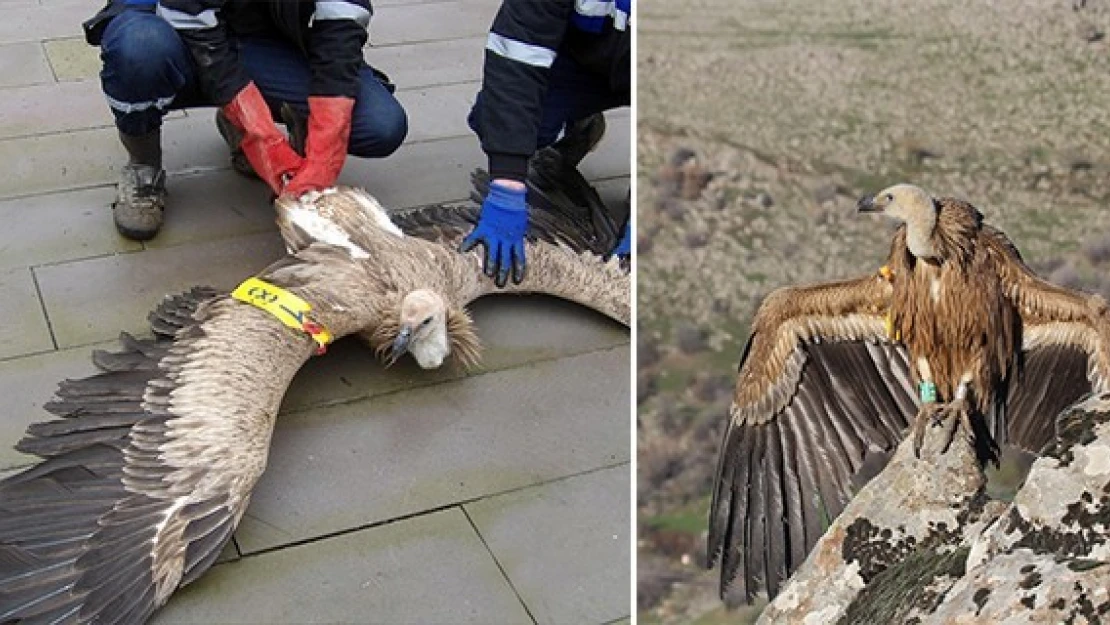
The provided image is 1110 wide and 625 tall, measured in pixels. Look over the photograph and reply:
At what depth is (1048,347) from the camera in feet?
4.48

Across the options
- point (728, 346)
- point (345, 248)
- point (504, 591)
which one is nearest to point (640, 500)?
point (728, 346)

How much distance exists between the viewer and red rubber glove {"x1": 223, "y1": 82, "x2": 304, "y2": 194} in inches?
144

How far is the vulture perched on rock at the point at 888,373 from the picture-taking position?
1349mm

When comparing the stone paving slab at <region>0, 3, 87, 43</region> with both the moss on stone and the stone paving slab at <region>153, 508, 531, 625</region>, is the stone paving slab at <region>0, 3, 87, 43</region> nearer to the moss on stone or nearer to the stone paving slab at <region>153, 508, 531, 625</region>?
the stone paving slab at <region>153, 508, 531, 625</region>

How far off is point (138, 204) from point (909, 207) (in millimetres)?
3028

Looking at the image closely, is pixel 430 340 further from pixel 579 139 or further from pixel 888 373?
pixel 888 373

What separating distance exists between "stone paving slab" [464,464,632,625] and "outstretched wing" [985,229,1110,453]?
4.33ft

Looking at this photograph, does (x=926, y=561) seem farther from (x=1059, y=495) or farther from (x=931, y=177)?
(x=931, y=177)

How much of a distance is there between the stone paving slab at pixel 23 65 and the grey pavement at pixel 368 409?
0.65 feet

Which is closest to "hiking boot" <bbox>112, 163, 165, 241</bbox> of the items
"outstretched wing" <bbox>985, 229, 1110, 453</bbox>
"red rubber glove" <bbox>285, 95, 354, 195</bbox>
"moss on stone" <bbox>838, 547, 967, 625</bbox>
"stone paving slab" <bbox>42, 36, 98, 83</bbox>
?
"red rubber glove" <bbox>285, 95, 354, 195</bbox>

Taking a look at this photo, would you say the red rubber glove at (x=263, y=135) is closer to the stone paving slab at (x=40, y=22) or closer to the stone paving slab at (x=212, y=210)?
the stone paving slab at (x=212, y=210)

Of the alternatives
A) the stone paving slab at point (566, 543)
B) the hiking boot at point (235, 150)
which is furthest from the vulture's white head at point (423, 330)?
the hiking boot at point (235, 150)

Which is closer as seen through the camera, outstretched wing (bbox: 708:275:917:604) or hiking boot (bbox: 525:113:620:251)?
outstretched wing (bbox: 708:275:917:604)

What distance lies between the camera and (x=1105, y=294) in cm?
132
